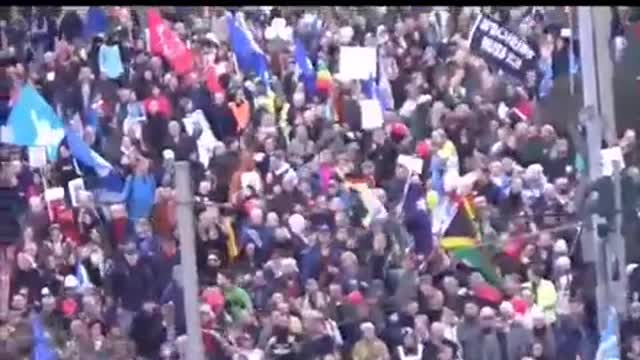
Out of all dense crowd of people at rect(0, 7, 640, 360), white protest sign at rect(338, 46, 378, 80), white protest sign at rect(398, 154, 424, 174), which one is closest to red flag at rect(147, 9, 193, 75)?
dense crowd of people at rect(0, 7, 640, 360)

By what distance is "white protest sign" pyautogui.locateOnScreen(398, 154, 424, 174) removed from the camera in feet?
35.5

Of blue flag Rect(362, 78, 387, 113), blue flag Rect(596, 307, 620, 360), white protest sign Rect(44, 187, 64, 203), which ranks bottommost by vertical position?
blue flag Rect(596, 307, 620, 360)

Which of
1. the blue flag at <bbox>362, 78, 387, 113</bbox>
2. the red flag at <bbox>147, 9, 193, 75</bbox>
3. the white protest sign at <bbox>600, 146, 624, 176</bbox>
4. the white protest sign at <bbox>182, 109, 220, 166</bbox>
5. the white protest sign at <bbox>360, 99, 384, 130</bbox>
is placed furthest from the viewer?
the red flag at <bbox>147, 9, 193, 75</bbox>

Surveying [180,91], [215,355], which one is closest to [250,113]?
[180,91]

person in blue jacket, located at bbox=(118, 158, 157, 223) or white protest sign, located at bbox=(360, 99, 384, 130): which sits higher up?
white protest sign, located at bbox=(360, 99, 384, 130)

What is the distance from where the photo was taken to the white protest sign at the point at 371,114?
11.2 m

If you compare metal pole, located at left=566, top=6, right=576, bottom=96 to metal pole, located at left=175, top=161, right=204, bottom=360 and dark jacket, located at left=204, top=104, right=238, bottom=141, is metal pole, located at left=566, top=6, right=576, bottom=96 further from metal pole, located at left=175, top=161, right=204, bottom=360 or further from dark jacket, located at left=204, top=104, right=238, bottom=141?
metal pole, located at left=175, top=161, right=204, bottom=360

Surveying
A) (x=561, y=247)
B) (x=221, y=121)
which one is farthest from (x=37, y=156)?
(x=561, y=247)

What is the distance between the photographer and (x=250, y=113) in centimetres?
1141

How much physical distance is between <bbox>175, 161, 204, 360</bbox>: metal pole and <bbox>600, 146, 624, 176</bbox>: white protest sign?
8.09 ft

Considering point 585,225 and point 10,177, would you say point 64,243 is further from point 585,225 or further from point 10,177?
point 585,225

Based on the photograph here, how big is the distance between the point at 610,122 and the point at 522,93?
1191mm

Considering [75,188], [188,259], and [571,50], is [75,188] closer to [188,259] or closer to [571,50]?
[188,259]

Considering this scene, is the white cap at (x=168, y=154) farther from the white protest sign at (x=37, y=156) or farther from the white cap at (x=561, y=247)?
the white cap at (x=561, y=247)
